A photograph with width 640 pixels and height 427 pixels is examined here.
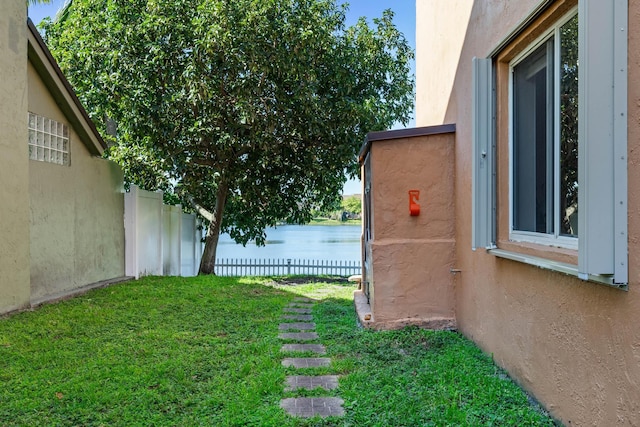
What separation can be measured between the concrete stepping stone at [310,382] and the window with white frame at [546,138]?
73.7 inches

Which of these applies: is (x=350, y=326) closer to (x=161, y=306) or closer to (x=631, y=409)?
(x=161, y=306)

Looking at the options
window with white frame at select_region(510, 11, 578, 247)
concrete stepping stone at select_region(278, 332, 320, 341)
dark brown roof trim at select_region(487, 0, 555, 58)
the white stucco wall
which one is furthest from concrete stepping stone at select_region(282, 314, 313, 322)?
dark brown roof trim at select_region(487, 0, 555, 58)

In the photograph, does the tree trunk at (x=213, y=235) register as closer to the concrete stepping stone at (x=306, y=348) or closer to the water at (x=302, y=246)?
the water at (x=302, y=246)

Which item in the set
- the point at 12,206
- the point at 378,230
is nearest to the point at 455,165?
the point at 378,230

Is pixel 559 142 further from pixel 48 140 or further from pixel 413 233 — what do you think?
pixel 48 140

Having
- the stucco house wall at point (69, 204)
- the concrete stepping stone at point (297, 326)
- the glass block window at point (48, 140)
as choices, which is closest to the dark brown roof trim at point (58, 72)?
the stucco house wall at point (69, 204)

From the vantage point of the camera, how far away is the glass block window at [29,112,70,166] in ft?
23.0

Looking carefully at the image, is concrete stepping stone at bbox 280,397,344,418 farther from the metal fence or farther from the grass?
the metal fence

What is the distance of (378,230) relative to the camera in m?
5.29

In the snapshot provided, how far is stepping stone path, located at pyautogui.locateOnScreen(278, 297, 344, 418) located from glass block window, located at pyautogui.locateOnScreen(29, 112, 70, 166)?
177 inches

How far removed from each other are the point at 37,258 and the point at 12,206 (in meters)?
1.05

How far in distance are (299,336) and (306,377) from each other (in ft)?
4.58

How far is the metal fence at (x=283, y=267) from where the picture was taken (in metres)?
13.7

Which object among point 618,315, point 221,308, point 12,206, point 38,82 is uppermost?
point 38,82
